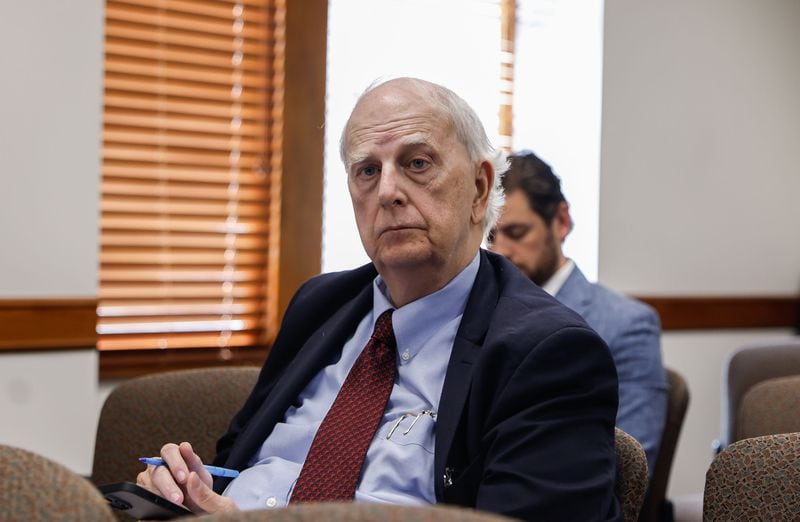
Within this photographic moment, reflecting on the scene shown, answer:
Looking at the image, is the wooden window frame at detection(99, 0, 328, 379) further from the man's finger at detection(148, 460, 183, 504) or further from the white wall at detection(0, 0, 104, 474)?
the man's finger at detection(148, 460, 183, 504)

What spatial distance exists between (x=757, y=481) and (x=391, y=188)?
0.81 meters

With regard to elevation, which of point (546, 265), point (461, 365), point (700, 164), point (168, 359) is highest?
point (700, 164)

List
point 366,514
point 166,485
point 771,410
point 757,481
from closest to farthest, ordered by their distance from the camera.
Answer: point 366,514 → point 757,481 → point 166,485 → point 771,410

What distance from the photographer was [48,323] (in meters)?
2.92

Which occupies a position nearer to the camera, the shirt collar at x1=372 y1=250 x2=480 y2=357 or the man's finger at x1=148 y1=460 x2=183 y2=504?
the man's finger at x1=148 y1=460 x2=183 y2=504

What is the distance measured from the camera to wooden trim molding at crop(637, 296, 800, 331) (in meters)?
4.34

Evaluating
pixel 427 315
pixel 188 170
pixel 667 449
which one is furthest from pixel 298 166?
pixel 427 315

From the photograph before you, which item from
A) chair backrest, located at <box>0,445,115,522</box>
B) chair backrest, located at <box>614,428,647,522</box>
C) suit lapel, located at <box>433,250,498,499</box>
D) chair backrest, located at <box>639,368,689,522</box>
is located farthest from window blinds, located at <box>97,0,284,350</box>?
chair backrest, located at <box>0,445,115,522</box>

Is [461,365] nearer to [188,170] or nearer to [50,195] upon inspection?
[50,195]

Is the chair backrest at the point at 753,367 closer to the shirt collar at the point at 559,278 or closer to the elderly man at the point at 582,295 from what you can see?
the elderly man at the point at 582,295

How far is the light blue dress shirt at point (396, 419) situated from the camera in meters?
1.57

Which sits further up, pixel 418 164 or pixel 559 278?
pixel 418 164

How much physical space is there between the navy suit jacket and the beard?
3.53ft

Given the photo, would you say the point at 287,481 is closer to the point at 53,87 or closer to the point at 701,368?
the point at 53,87
